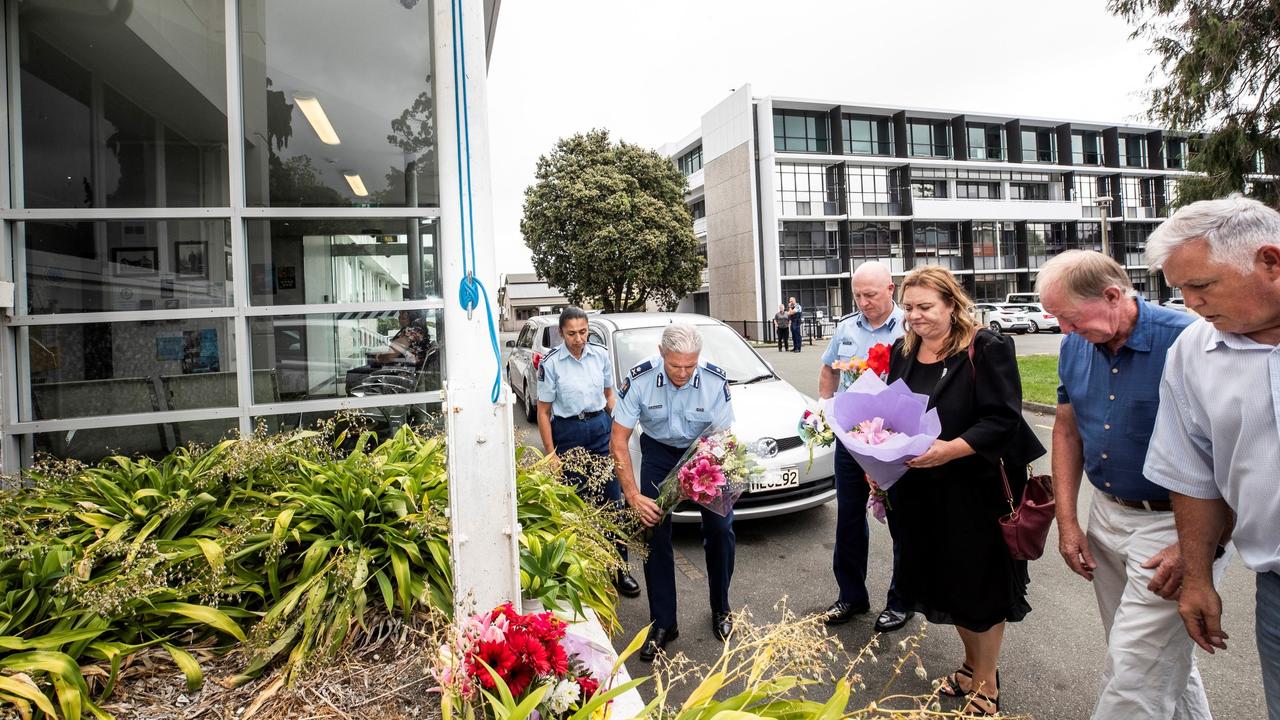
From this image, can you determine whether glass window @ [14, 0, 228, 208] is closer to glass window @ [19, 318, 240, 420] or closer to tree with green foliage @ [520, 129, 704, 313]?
glass window @ [19, 318, 240, 420]

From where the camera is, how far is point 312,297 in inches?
218

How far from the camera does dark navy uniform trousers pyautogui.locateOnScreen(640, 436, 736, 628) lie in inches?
137

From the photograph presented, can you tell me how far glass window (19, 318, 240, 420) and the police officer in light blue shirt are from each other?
15.1 ft

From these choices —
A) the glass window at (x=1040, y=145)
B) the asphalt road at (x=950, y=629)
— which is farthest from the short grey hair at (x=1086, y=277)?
the glass window at (x=1040, y=145)

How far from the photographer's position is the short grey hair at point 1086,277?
2.23 m

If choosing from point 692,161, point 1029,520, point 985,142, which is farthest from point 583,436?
point 985,142

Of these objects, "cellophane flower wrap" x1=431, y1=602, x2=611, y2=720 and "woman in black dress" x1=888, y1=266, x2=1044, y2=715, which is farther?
"woman in black dress" x1=888, y1=266, x2=1044, y2=715

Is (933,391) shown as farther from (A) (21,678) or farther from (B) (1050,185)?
(B) (1050,185)

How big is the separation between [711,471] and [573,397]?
6.30 ft

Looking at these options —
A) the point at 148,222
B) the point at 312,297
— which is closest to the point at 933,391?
the point at 312,297

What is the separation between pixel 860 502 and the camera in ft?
12.2

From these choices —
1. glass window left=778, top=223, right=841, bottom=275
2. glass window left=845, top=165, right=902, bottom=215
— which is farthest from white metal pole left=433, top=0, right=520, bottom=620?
glass window left=845, top=165, right=902, bottom=215

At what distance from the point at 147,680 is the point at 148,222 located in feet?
14.1

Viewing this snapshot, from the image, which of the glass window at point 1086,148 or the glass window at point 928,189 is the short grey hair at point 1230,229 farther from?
the glass window at point 1086,148
